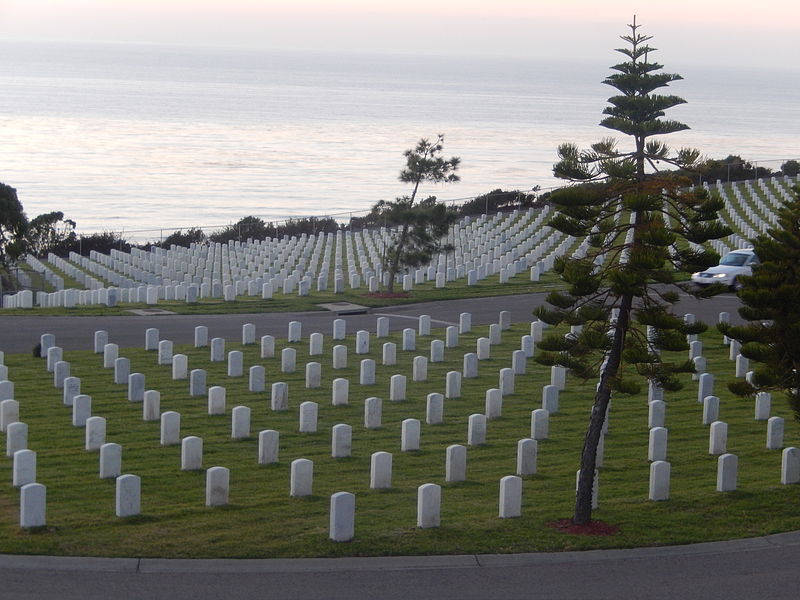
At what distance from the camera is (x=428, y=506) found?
11383 millimetres

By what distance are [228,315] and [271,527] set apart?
51.3ft

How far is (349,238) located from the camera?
144ft

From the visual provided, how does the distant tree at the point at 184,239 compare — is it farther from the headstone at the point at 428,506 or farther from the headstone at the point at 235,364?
the headstone at the point at 428,506

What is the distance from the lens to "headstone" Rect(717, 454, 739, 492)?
1298cm

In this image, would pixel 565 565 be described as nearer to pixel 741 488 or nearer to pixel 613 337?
pixel 613 337

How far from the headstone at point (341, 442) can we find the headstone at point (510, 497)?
10.2 feet

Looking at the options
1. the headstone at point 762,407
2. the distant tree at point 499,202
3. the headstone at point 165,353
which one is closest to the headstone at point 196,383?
the headstone at point 165,353

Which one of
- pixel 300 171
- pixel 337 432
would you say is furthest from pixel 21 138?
pixel 337 432

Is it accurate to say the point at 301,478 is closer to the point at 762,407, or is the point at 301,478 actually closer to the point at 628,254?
the point at 628,254

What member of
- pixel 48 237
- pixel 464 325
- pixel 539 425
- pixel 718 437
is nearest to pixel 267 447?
pixel 539 425

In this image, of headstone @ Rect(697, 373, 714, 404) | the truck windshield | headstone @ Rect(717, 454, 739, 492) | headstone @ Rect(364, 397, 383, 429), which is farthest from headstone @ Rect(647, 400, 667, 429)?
the truck windshield

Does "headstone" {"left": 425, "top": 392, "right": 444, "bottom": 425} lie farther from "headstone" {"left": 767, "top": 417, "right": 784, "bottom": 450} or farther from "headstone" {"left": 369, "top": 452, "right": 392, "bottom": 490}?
"headstone" {"left": 767, "top": 417, "right": 784, "bottom": 450}

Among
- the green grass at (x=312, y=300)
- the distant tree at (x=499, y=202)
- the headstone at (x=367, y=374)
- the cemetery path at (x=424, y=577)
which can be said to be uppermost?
the distant tree at (x=499, y=202)

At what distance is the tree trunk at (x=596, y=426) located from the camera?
11.7 metres
